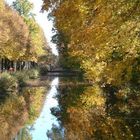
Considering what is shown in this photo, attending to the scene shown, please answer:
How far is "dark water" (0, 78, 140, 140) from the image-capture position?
23625 mm

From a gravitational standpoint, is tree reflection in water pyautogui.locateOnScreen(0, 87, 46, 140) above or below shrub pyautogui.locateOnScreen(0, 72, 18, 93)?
below

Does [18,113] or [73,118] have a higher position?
[18,113]

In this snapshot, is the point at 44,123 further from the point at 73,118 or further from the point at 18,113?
the point at 18,113

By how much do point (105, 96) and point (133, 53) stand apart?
19.4m

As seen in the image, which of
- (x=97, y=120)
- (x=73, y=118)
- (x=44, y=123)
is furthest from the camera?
(x=44, y=123)

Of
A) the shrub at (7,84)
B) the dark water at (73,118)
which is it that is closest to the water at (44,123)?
the dark water at (73,118)

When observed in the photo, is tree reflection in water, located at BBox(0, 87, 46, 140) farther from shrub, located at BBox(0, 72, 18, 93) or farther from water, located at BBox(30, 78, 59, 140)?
shrub, located at BBox(0, 72, 18, 93)

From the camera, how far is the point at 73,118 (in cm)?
2944

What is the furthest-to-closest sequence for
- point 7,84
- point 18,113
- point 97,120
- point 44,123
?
1. point 7,84
2. point 18,113
3. point 44,123
4. point 97,120

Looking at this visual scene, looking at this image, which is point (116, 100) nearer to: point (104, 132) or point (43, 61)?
point (104, 132)

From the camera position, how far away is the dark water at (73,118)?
2362 centimetres

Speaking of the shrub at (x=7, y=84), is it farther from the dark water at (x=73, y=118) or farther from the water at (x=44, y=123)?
the water at (x=44, y=123)

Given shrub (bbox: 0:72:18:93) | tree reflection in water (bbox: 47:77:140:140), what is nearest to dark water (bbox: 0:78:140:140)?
tree reflection in water (bbox: 47:77:140:140)

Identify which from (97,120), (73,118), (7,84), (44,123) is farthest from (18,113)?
(7,84)
